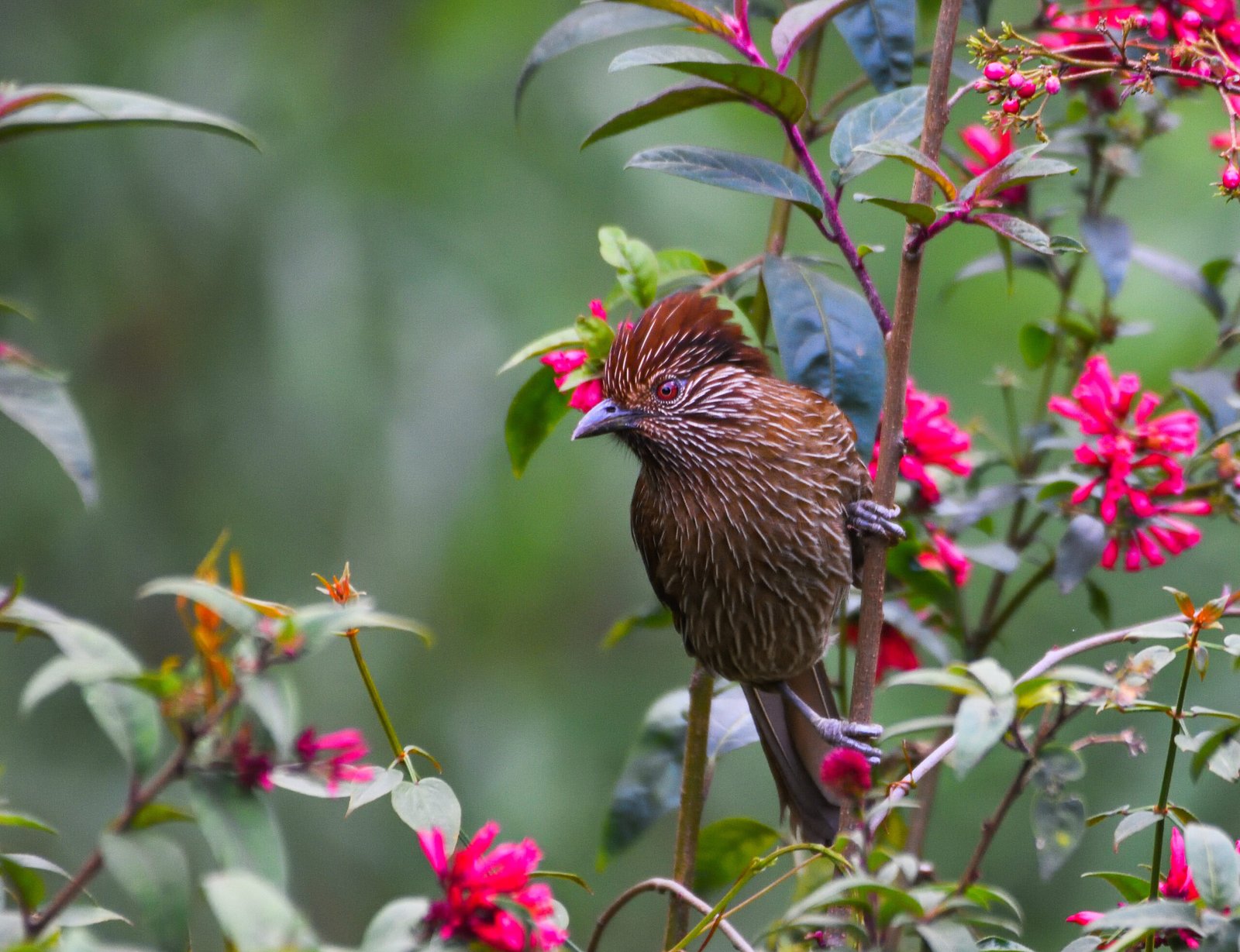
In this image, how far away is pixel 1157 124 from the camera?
9.48 feet

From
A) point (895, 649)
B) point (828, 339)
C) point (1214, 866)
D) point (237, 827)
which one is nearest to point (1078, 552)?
point (895, 649)

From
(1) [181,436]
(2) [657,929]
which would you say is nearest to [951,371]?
(2) [657,929]

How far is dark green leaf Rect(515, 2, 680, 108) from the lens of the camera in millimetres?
2393

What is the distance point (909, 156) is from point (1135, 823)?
2.83 ft

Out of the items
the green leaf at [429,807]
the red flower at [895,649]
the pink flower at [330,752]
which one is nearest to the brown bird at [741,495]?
the red flower at [895,649]

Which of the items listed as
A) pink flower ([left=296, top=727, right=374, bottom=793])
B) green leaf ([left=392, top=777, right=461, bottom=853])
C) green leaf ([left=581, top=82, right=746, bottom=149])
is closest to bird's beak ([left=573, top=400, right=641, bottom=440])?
green leaf ([left=581, top=82, right=746, bottom=149])

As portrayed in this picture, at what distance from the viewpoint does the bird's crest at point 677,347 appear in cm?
283

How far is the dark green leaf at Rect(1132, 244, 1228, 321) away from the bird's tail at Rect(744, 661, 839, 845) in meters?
1.21

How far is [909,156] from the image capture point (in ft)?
5.76

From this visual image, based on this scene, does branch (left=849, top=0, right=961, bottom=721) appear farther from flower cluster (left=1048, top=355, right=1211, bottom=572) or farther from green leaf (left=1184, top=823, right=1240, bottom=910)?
green leaf (left=1184, top=823, right=1240, bottom=910)

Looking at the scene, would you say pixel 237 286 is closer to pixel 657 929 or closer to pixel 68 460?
pixel 657 929

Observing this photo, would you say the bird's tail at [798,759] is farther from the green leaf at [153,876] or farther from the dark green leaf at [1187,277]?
the green leaf at [153,876]

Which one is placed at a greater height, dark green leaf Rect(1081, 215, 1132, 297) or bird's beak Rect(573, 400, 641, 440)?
dark green leaf Rect(1081, 215, 1132, 297)

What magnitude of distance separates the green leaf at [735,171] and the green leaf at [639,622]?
3.63ft
